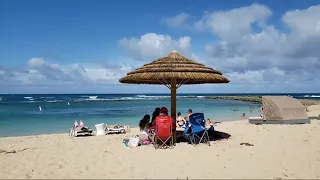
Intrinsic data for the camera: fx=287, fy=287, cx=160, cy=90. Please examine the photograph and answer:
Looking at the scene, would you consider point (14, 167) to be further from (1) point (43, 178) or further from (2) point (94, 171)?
(2) point (94, 171)

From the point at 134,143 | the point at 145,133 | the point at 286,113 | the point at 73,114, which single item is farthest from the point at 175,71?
the point at 73,114

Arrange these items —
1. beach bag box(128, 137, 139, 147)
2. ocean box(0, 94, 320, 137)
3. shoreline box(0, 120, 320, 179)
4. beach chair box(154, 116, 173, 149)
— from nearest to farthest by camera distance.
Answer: shoreline box(0, 120, 320, 179) < beach chair box(154, 116, 173, 149) < beach bag box(128, 137, 139, 147) < ocean box(0, 94, 320, 137)

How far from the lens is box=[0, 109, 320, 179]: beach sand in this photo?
5234 mm

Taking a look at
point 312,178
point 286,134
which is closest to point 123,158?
point 312,178

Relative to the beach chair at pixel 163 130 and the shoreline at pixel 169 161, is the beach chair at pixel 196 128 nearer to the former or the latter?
the shoreline at pixel 169 161

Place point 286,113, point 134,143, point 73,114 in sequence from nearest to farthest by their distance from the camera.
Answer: point 134,143
point 286,113
point 73,114

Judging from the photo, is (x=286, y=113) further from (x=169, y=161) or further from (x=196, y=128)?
(x=169, y=161)

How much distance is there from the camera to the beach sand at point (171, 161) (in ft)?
17.2

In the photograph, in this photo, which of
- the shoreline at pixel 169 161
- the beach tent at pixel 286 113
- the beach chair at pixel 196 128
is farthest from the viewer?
the beach tent at pixel 286 113

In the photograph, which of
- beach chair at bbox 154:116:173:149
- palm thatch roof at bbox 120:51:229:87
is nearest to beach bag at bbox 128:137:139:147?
beach chair at bbox 154:116:173:149

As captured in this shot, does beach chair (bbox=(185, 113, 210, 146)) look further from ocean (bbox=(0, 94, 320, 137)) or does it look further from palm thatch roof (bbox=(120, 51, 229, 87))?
ocean (bbox=(0, 94, 320, 137))

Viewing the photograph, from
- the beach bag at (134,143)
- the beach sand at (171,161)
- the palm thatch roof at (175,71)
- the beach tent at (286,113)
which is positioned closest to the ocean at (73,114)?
the beach tent at (286,113)

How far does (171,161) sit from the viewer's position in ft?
20.1

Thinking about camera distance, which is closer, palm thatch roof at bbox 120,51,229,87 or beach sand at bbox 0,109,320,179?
beach sand at bbox 0,109,320,179
